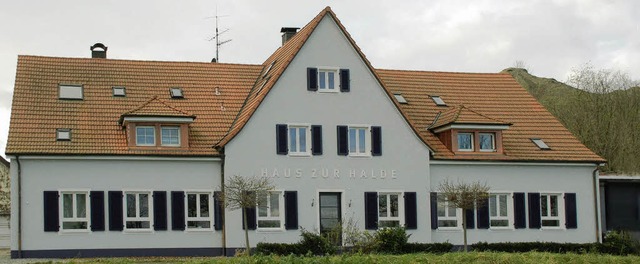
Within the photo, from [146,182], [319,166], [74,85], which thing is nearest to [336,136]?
[319,166]

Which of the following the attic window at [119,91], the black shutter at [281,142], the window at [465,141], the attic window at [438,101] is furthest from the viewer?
the attic window at [438,101]

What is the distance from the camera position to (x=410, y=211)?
122 ft

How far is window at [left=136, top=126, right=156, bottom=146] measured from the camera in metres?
35.2

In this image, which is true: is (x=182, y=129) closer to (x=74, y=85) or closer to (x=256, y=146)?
(x=256, y=146)

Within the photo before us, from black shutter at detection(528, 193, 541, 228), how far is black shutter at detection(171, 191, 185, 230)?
1352 cm

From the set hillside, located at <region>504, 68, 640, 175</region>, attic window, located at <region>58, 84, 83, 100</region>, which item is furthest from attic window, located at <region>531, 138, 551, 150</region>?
attic window, located at <region>58, 84, 83, 100</region>

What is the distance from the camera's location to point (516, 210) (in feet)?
127

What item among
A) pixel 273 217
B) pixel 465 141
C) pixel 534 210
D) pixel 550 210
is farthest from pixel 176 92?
pixel 550 210

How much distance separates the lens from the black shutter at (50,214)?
33.6 m

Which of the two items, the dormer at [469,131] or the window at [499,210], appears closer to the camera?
the dormer at [469,131]

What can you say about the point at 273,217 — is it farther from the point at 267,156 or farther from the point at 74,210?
the point at 74,210

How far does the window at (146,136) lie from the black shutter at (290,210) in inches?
201

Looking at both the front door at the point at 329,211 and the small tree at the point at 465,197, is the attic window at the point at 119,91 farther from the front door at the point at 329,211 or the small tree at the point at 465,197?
the small tree at the point at 465,197

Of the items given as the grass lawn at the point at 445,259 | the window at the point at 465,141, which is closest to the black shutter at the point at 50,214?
the grass lawn at the point at 445,259
